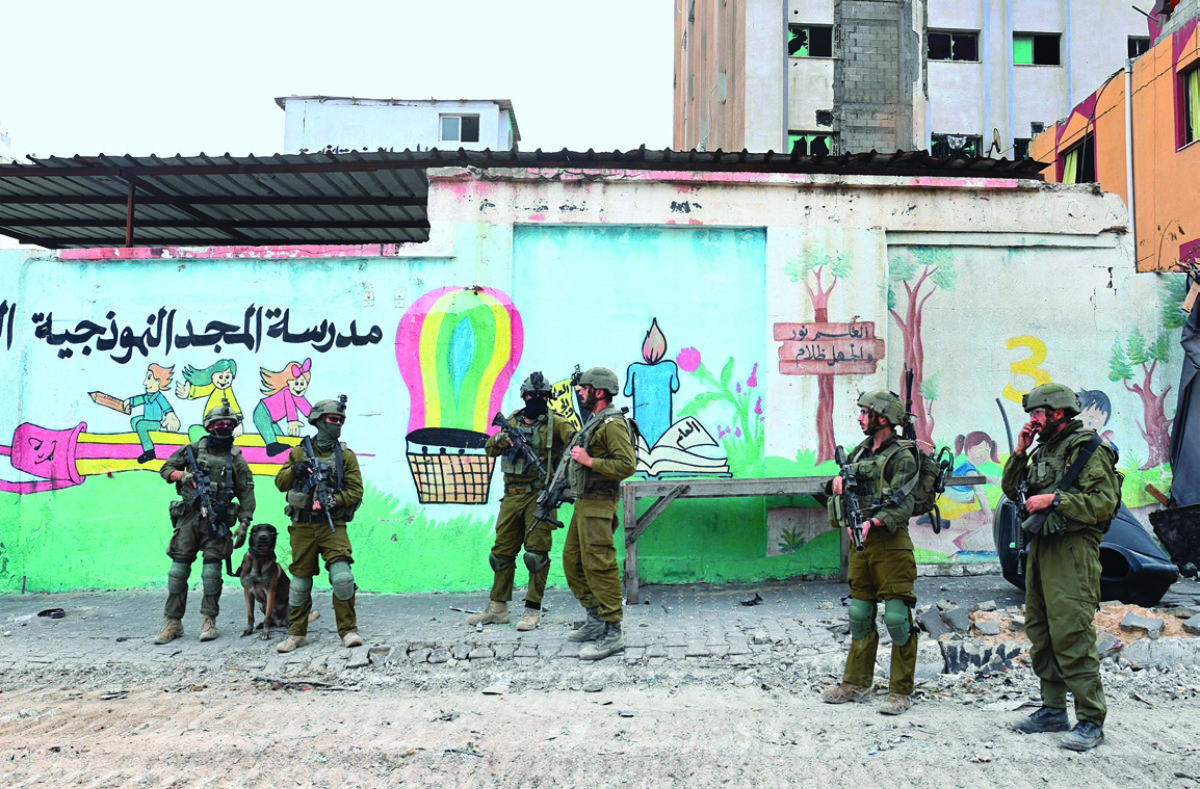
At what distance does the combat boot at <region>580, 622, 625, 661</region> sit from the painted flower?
113 inches

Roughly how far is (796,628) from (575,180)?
4395 millimetres

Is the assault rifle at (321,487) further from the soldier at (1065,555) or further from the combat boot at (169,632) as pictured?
the soldier at (1065,555)

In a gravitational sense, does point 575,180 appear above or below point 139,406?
above

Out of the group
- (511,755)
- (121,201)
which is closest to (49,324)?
(121,201)

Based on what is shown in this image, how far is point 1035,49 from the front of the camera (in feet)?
75.6

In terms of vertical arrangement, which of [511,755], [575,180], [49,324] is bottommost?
[511,755]

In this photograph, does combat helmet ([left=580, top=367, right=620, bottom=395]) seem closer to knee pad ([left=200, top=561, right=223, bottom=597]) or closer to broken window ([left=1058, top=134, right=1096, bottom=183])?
knee pad ([left=200, top=561, right=223, bottom=597])

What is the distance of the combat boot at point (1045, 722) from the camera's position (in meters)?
3.96

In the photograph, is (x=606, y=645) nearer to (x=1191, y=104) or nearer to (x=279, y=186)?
(x=279, y=186)

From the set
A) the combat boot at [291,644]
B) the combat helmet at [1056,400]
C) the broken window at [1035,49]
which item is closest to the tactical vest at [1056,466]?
the combat helmet at [1056,400]

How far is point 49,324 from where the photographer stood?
756 cm

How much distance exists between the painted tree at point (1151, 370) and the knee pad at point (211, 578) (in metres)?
8.09

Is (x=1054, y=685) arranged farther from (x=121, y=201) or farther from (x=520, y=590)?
(x=121, y=201)

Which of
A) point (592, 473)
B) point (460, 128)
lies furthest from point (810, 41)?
point (592, 473)
